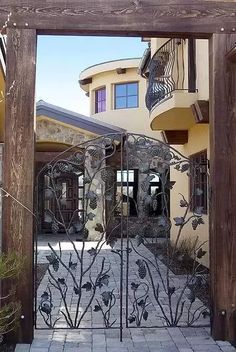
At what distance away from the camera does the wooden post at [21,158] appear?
512cm

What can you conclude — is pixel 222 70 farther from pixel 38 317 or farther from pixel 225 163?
pixel 38 317

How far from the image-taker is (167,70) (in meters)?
11.3

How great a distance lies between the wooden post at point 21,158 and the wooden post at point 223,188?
76.5 inches

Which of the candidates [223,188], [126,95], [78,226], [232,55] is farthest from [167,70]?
[126,95]

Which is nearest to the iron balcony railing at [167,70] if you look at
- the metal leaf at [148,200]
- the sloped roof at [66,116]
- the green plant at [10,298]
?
the sloped roof at [66,116]

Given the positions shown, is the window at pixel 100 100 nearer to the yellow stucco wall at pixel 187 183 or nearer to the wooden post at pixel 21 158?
the yellow stucco wall at pixel 187 183

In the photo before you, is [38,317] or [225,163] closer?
[225,163]

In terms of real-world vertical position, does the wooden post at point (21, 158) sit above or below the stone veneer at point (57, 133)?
below

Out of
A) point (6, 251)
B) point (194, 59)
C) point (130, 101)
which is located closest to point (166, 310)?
point (6, 251)

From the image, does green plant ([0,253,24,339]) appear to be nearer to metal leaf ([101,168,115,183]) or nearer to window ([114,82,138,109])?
metal leaf ([101,168,115,183])

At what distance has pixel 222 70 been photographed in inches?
210

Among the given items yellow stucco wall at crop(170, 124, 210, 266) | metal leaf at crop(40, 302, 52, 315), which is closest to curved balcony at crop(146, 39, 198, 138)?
yellow stucco wall at crop(170, 124, 210, 266)

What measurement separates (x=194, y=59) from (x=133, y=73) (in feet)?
32.6

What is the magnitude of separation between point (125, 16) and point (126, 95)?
49.1ft
